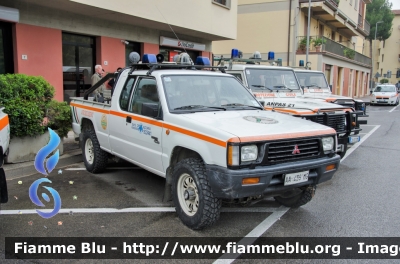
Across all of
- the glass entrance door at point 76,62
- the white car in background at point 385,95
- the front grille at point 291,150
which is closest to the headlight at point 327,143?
the front grille at point 291,150

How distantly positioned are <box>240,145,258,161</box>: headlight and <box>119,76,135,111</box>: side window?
2.43m

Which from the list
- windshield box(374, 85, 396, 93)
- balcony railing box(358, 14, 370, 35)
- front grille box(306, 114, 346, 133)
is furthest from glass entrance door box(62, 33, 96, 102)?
balcony railing box(358, 14, 370, 35)

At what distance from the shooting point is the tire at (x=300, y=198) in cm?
485

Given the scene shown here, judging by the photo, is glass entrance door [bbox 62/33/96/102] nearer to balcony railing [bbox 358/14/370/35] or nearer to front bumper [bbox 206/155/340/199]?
front bumper [bbox 206/155/340/199]

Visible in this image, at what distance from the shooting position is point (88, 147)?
267 inches

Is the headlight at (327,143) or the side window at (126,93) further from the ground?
the side window at (126,93)

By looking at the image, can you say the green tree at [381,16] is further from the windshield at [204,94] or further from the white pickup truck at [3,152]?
the white pickup truck at [3,152]

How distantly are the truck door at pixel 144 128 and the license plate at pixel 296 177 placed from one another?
1665 mm

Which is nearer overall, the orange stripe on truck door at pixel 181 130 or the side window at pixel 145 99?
the orange stripe on truck door at pixel 181 130

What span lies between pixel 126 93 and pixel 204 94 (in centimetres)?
131

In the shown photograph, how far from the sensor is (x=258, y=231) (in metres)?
4.29

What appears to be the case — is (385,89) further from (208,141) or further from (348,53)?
(208,141)

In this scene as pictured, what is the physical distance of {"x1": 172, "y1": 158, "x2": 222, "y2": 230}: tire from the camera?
398cm

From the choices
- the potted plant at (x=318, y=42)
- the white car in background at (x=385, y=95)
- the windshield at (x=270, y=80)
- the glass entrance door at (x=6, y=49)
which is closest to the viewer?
the windshield at (x=270, y=80)
